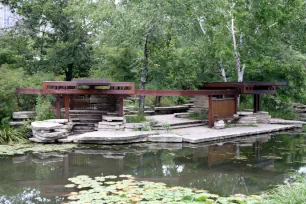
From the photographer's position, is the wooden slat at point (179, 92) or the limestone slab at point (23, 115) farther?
the wooden slat at point (179, 92)

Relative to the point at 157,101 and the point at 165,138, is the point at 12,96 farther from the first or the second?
the point at 157,101

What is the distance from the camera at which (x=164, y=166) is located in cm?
850

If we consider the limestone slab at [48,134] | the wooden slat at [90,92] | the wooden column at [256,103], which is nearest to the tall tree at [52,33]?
the wooden slat at [90,92]

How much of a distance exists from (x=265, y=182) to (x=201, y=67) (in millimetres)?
9614

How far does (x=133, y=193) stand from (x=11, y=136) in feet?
20.3

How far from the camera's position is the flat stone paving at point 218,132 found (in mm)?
11312

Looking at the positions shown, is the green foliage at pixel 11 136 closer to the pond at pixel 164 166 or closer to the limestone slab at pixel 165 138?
the pond at pixel 164 166

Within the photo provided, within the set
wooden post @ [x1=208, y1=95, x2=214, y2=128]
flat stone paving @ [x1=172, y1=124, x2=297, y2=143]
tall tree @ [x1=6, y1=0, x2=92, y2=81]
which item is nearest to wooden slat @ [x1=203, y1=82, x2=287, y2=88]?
wooden post @ [x1=208, y1=95, x2=214, y2=128]

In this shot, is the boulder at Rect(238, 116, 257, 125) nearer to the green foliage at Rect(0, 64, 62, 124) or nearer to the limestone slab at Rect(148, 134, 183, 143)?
the limestone slab at Rect(148, 134, 183, 143)

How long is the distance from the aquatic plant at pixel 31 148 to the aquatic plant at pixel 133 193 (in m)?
2.96

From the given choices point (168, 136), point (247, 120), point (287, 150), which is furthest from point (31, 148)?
point (247, 120)

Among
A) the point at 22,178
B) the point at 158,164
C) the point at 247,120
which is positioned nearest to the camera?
the point at 22,178

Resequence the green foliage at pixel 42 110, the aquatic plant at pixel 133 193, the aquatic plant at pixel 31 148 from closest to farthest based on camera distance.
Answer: the aquatic plant at pixel 133 193, the aquatic plant at pixel 31 148, the green foliage at pixel 42 110

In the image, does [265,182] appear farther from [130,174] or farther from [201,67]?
[201,67]
